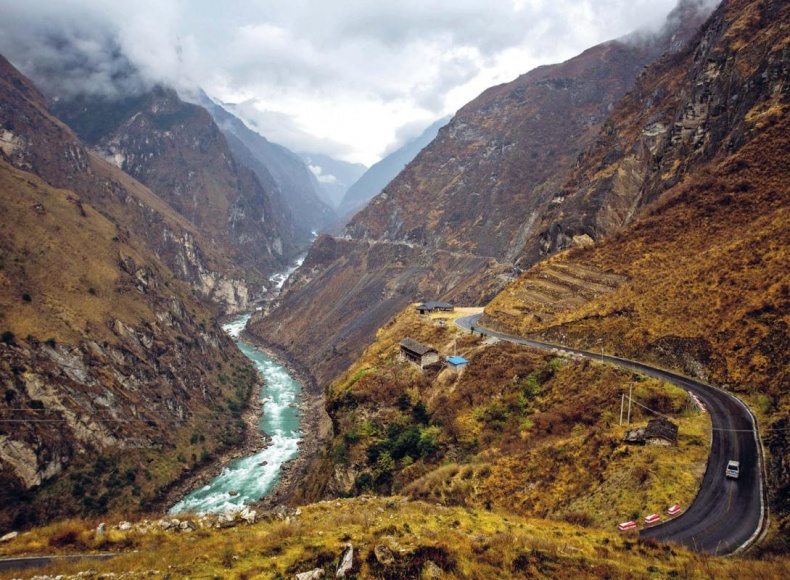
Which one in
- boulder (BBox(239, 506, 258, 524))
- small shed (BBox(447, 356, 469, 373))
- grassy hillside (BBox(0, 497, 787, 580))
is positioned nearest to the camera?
grassy hillside (BBox(0, 497, 787, 580))

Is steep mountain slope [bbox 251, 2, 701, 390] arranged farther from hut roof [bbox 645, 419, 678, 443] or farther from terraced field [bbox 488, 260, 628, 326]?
hut roof [bbox 645, 419, 678, 443]

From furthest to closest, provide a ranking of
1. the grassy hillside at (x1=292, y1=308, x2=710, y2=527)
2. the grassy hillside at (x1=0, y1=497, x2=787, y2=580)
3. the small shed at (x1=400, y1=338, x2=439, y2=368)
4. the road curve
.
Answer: the small shed at (x1=400, y1=338, x2=439, y2=368) < the grassy hillside at (x1=292, y1=308, x2=710, y2=527) < the road curve < the grassy hillside at (x1=0, y1=497, x2=787, y2=580)

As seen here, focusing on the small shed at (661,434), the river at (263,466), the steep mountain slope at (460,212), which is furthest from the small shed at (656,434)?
the steep mountain slope at (460,212)

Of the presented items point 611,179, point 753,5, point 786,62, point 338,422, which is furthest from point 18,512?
point 753,5

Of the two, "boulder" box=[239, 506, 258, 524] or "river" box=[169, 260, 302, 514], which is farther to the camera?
"river" box=[169, 260, 302, 514]

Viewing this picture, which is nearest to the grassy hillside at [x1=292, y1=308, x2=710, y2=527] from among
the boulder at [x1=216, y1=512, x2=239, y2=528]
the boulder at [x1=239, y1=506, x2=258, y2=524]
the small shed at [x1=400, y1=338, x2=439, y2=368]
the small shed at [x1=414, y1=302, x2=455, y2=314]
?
the small shed at [x1=400, y1=338, x2=439, y2=368]
